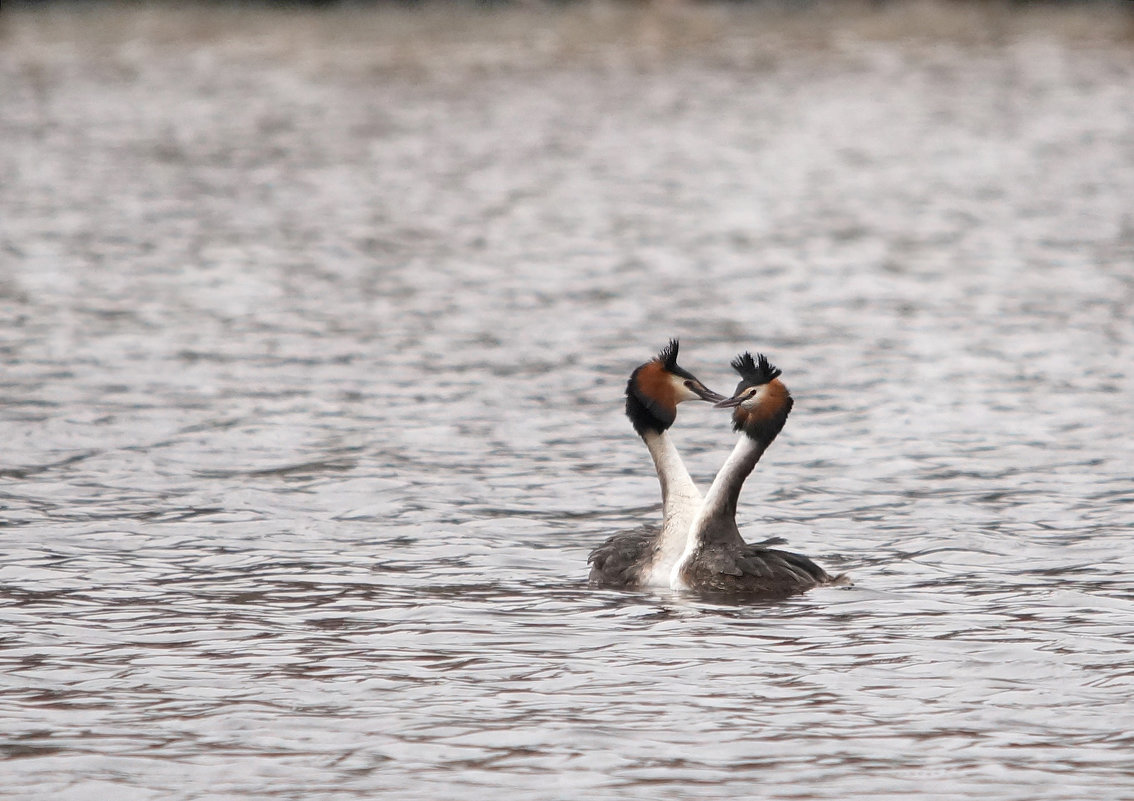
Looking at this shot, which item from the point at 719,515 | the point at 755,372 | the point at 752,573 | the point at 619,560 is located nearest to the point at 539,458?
the point at 619,560

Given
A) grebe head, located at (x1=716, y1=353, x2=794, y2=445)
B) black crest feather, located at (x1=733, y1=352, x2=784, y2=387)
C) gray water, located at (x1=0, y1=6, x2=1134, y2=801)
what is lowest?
gray water, located at (x1=0, y1=6, x2=1134, y2=801)

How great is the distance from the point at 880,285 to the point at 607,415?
8.15 metres

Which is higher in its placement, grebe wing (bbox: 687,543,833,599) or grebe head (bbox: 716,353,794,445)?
grebe head (bbox: 716,353,794,445)

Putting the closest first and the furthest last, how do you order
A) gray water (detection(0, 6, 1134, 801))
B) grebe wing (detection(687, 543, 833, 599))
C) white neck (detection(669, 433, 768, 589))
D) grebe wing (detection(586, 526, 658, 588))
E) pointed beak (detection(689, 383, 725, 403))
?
gray water (detection(0, 6, 1134, 801))
grebe wing (detection(687, 543, 833, 599))
white neck (detection(669, 433, 768, 589))
grebe wing (detection(586, 526, 658, 588))
pointed beak (detection(689, 383, 725, 403))

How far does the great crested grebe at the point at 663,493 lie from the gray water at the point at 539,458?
0.27 m

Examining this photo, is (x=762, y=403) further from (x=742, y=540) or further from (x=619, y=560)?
(x=619, y=560)

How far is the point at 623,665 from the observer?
447 inches

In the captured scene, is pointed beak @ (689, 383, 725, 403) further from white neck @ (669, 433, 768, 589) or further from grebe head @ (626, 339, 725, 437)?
white neck @ (669, 433, 768, 589)

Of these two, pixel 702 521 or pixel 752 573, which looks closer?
pixel 752 573

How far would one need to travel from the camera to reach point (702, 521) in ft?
42.7

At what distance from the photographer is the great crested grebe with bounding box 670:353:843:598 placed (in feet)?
41.8

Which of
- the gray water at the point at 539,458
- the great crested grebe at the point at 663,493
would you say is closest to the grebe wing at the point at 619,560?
the great crested grebe at the point at 663,493

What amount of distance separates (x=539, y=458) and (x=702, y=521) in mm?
4247

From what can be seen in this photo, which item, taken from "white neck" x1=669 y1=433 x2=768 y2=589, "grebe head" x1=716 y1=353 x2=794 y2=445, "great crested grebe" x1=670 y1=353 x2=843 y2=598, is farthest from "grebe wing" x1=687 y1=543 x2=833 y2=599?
"grebe head" x1=716 y1=353 x2=794 y2=445
